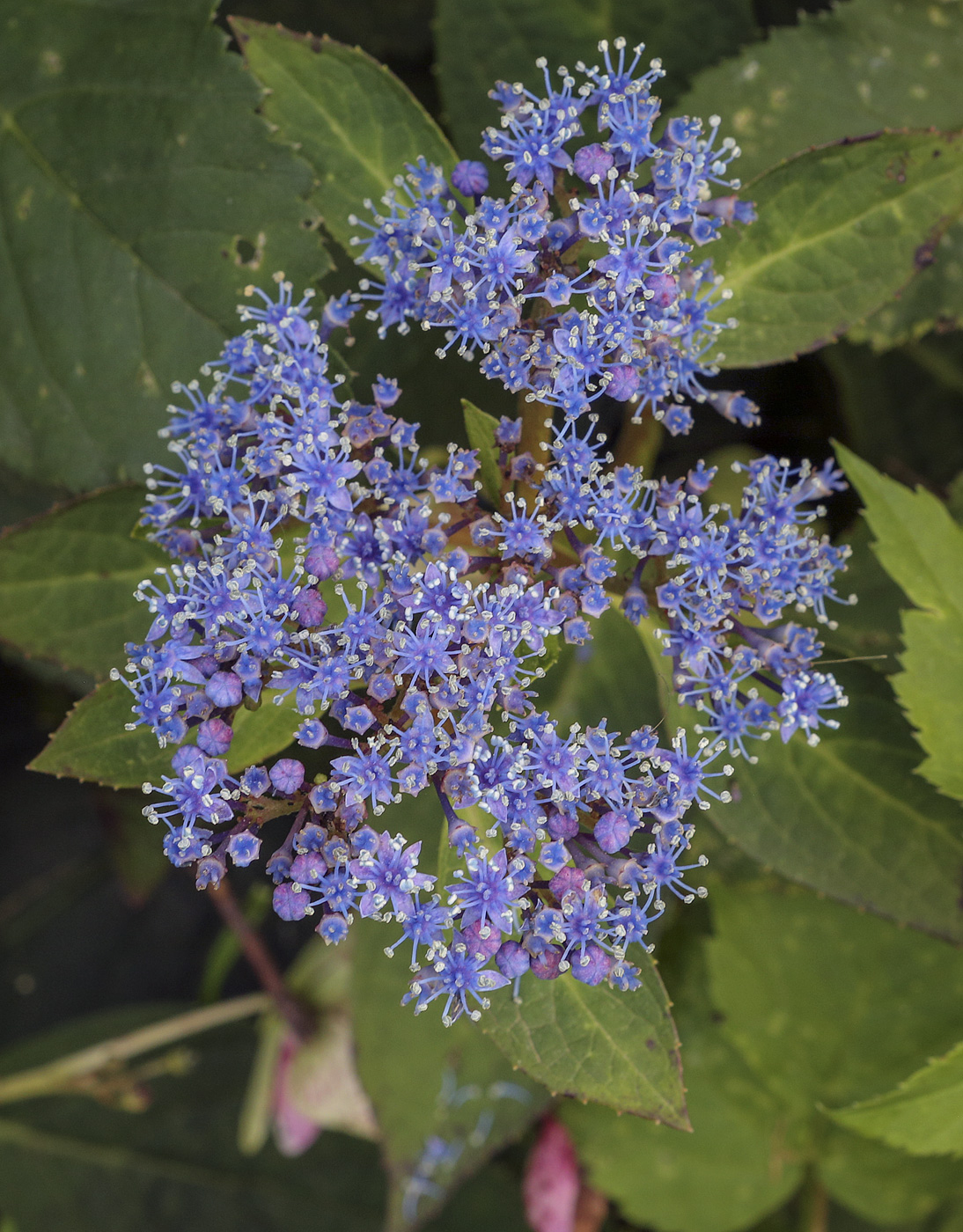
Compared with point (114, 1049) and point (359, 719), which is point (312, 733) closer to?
point (359, 719)

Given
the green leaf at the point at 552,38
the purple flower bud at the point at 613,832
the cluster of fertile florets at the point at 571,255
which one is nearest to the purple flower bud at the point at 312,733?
the purple flower bud at the point at 613,832

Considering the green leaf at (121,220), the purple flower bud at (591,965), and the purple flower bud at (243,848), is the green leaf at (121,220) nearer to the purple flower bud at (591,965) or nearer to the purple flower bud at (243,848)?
the purple flower bud at (243,848)

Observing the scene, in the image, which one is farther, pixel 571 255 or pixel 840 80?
pixel 840 80

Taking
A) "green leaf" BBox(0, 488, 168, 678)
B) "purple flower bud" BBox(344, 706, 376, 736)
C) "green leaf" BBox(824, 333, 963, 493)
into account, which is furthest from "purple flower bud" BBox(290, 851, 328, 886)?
"green leaf" BBox(824, 333, 963, 493)

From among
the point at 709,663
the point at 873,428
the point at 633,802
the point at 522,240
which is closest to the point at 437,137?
the point at 522,240

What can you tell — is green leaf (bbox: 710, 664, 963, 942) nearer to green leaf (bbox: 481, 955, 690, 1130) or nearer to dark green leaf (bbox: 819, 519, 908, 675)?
dark green leaf (bbox: 819, 519, 908, 675)

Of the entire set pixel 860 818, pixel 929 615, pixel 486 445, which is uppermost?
pixel 486 445

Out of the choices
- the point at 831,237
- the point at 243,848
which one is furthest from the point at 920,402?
the point at 243,848
